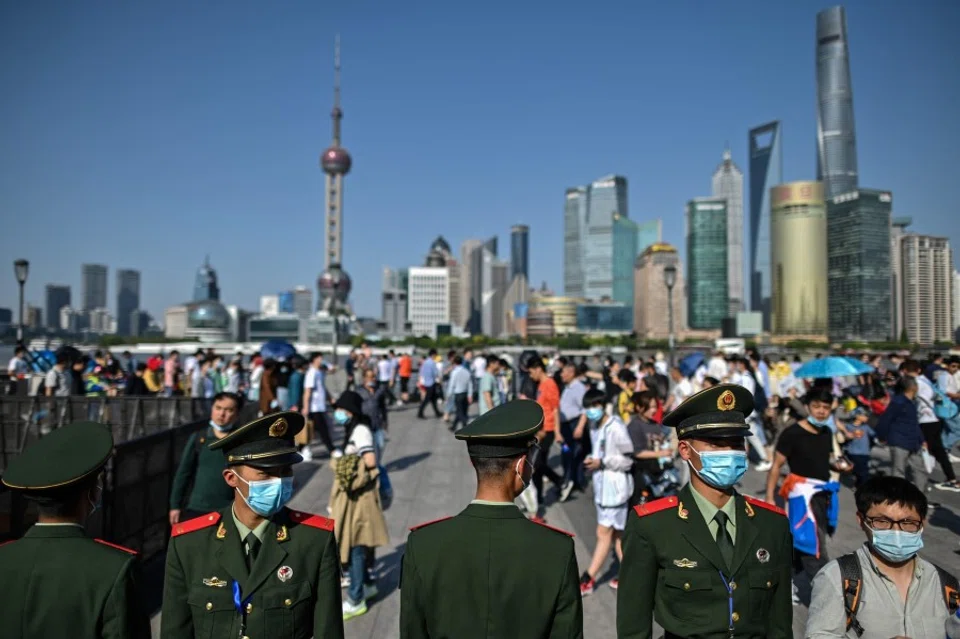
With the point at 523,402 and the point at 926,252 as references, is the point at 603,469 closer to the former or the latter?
the point at 523,402

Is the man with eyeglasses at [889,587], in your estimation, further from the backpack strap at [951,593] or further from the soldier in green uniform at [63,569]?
the soldier in green uniform at [63,569]

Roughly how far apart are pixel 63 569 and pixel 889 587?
310 cm

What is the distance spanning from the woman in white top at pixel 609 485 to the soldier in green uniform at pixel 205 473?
10.2 ft

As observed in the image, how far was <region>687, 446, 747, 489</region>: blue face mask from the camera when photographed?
8.76 ft

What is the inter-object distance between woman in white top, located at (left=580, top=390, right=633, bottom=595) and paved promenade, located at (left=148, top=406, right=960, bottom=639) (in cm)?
32

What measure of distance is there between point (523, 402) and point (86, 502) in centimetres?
177

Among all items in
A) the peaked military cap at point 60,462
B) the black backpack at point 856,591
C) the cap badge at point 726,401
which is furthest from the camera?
the cap badge at point 726,401

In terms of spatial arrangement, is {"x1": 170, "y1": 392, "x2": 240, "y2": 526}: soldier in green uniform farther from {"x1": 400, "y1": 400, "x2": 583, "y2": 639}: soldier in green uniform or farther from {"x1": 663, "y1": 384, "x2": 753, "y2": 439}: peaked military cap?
{"x1": 663, "y1": 384, "x2": 753, "y2": 439}: peaked military cap

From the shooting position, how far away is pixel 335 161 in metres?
153

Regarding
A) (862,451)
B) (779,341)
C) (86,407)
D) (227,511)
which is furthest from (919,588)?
(779,341)

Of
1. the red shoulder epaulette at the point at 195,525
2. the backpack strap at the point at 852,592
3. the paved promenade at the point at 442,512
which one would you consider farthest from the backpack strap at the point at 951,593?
the red shoulder epaulette at the point at 195,525

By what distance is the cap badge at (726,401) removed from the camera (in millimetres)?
2869

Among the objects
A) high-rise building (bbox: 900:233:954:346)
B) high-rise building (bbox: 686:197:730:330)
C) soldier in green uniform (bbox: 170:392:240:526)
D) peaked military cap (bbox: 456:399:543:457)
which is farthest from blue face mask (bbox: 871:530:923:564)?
high-rise building (bbox: 686:197:730:330)

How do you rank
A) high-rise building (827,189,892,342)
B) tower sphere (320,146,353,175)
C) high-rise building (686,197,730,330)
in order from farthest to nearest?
high-rise building (686,197,730,330)
tower sphere (320,146,353,175)
high-rise building (827,189,892,342)
